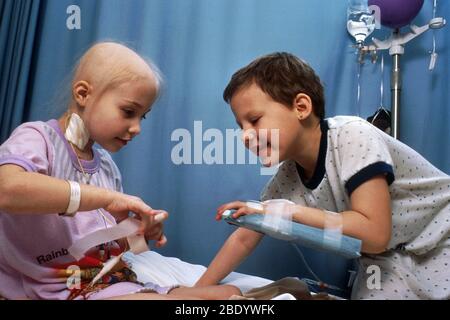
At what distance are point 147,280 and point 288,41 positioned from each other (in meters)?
0.56

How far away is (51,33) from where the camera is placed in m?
0.79

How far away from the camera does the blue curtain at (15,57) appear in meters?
0.75

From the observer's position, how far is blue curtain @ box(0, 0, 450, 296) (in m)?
0.77

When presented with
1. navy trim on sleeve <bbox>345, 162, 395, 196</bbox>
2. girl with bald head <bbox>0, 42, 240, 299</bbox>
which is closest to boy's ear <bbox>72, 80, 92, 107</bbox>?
girl with bald head <bbox>0, 42, 240, 299</bbox>

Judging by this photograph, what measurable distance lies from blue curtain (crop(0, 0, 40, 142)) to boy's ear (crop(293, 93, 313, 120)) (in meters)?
0.52

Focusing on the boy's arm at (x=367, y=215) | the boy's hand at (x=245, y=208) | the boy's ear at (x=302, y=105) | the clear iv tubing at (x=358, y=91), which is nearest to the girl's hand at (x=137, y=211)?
the boy's hand at (x=245, y=208)

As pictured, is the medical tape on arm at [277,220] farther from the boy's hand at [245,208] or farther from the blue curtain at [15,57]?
the blue curtain at [15,57]

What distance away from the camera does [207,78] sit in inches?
32.3

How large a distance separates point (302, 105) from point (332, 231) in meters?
0.26

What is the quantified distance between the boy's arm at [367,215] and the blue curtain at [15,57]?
55 centimetres

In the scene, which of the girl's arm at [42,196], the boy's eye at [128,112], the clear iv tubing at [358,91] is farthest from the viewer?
the clear iv tubing at [358,91]

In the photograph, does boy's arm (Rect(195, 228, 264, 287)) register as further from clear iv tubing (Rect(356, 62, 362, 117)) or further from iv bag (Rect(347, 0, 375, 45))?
iv bag (Rect(347, 0, 375, 45))

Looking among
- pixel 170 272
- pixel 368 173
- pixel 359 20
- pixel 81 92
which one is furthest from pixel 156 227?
pixel 359 20

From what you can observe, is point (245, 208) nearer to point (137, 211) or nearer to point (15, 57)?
point (137, 211)
